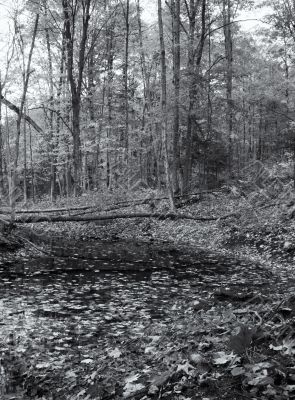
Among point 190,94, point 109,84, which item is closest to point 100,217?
point 190,94

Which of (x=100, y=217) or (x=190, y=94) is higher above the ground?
(x=190, y=94)

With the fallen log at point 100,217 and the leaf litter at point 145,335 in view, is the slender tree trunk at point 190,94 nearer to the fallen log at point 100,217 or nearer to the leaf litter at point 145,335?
the fallen log at point 100,217

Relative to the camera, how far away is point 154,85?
3344cm

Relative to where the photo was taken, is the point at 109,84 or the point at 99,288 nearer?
the point at 99,288

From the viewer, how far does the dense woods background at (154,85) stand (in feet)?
67.2

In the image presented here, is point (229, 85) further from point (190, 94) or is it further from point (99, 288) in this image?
point (99, 288)

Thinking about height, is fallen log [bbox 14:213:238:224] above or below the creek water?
above

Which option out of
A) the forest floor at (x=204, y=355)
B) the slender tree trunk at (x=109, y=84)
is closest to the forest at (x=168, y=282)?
the forest floor at (x=204, y=355)

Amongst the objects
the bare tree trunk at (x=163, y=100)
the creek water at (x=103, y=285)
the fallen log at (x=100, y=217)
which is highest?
the bare tree trunk at (x=163, y=100)

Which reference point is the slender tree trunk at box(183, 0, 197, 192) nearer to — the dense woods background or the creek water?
the dense woods background

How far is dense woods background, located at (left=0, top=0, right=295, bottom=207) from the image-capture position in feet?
67.2

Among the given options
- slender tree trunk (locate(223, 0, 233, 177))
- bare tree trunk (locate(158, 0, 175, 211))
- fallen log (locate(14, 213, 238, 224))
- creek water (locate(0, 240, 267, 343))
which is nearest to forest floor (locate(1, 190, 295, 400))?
creek water (locate(0, 240, 267, 343))

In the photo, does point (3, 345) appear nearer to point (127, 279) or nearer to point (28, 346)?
point (28, 346)

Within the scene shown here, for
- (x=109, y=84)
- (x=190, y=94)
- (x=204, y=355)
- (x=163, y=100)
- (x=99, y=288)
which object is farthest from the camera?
(x=109, y=84)
